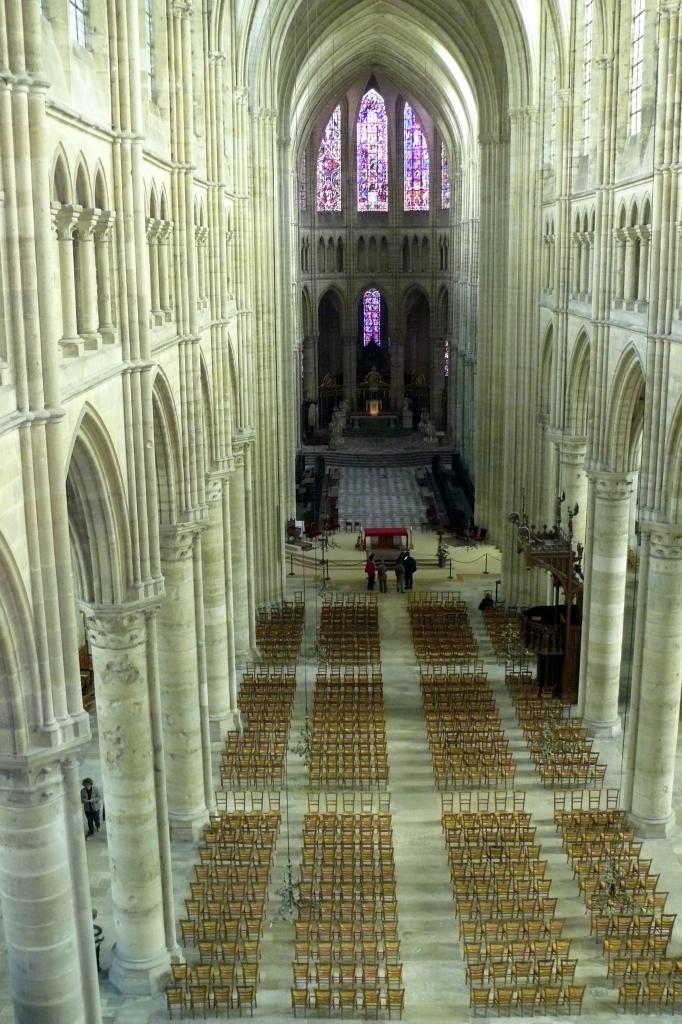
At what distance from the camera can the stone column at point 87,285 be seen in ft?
49.8

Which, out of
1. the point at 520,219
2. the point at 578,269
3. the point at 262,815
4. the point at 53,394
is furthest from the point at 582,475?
the point at 53,394

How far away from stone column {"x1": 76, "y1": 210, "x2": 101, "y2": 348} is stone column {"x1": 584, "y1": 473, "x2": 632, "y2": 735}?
50.9 feet

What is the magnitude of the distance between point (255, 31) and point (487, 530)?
22877 millimetres

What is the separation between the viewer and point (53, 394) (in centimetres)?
1191

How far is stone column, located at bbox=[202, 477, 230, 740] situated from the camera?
2697cm

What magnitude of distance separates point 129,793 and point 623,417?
15491 mm

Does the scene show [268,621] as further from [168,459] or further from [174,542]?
[168,459]

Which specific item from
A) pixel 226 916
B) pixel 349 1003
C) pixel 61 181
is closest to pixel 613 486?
pixel 226 916

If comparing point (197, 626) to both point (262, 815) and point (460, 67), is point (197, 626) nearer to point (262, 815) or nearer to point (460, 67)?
point (262, 815)

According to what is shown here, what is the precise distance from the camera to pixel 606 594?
27547 millimetres

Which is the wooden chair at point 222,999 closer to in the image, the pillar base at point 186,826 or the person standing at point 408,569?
the pillar base at point 186,826

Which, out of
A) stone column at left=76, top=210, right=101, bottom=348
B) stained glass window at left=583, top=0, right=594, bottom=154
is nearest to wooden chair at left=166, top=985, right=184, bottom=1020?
stone column at left=76, top=210, right=101, bottom=348

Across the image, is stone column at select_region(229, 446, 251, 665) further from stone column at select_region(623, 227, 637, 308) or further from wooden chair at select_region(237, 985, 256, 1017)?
wooden chair at select_region(237, 985, 256, 1017)

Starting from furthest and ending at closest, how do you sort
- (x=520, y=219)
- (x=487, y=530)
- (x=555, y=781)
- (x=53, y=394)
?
(x=487, y=530), (x=520, y=219), (x=555, y=781), (x=53, y=394)
